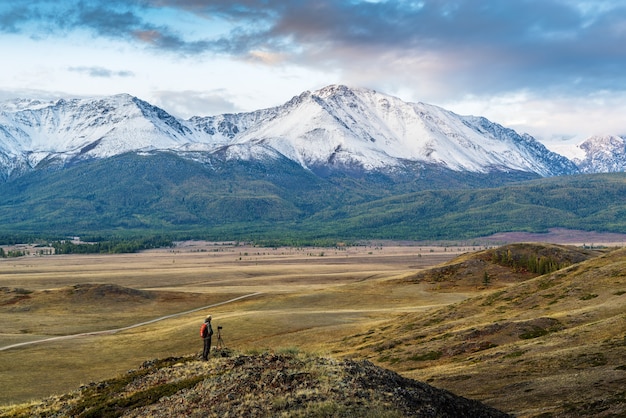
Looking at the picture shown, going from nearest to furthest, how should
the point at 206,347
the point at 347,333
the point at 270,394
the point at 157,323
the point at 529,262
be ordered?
1. the point at 270,394
2. the point at 206,347
3. the point at 347,333
4. the point at 157,323
5. the point at 529,262

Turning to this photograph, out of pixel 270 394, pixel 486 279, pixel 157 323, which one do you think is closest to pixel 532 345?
pixel 270 394

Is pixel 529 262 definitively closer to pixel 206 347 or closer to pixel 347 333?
pixel 347 333

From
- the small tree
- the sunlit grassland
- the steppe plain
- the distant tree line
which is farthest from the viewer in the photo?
the distant tree line

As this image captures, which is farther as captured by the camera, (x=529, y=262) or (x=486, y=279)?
(x=529, y=262)

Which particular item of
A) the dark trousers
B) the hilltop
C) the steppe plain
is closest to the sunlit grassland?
the steppe plain

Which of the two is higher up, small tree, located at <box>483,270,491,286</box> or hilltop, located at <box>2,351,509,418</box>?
hilltop, located at <box>2,351,509,418</box>

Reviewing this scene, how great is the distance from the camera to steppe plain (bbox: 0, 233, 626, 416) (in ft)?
146

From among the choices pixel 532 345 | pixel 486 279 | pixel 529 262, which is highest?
pixel 532 345

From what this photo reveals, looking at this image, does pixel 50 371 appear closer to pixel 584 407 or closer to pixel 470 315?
pixel 470 315

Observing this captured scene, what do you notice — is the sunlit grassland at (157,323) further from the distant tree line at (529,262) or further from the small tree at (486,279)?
the distant tree line at (529,262)

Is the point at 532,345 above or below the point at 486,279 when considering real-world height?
above

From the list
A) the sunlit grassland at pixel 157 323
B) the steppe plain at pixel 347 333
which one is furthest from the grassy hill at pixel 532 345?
the sunlit grassland at pixel 157 323

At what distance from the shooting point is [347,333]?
88.3 meters

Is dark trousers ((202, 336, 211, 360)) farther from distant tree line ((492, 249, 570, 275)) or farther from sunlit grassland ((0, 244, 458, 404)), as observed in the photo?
distant tree line ((492, 249, 570, 275))
